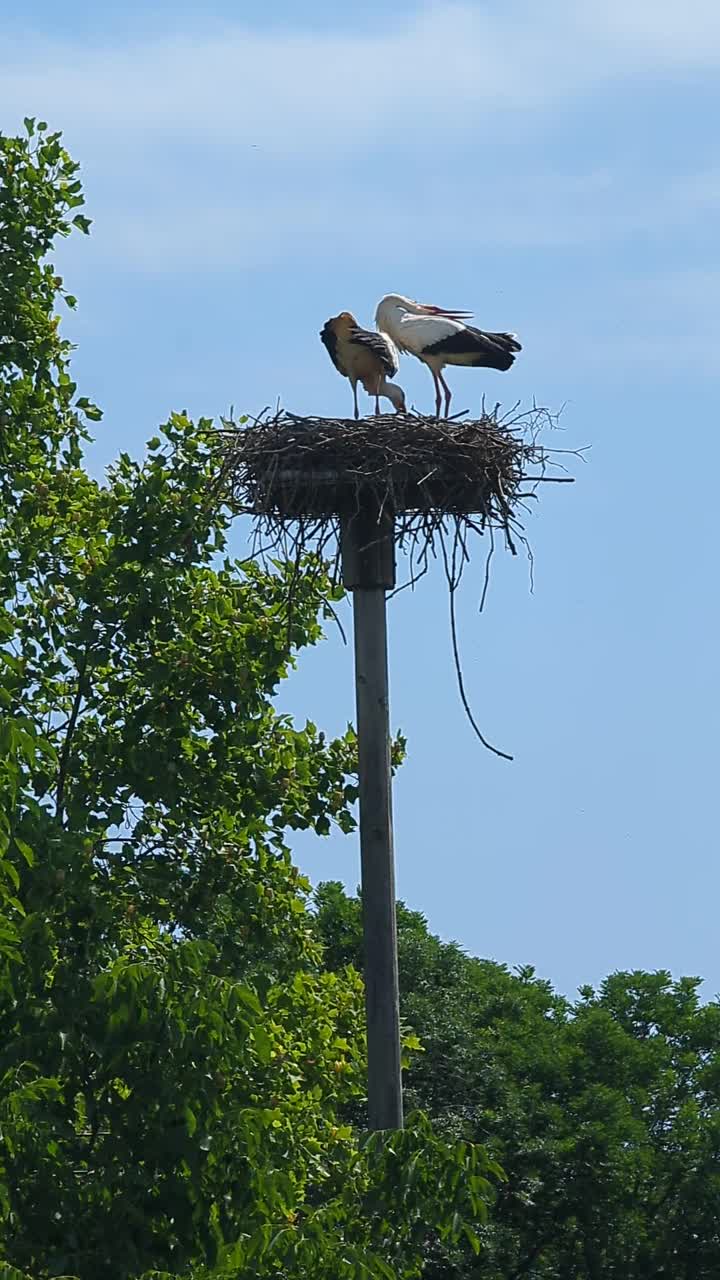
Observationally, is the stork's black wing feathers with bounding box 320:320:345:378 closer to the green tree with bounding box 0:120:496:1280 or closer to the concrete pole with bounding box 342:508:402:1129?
the green tree with bounding box 0:120:496:1280

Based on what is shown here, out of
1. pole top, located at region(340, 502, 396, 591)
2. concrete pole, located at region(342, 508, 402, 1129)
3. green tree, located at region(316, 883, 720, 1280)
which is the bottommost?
concrete pole, located at region(342, 508, 402, 1129)

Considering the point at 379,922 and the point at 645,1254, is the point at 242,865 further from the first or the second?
the point at 645,1254

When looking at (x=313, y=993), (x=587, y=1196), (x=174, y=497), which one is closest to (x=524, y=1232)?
(x=587, y=1196)

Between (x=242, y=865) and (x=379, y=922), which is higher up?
(x=242, y=865)

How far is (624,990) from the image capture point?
3262 cm

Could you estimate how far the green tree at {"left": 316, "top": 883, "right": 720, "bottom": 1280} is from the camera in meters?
29.5

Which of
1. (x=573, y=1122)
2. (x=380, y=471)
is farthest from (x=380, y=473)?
(x=573, y=1122)

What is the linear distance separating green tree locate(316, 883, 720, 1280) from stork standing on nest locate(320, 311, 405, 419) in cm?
1591

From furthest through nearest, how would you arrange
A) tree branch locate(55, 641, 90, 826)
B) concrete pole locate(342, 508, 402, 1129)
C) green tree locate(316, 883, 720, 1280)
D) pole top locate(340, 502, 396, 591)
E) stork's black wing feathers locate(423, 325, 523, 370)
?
green tree locate(316, 883, 720, 1280)
stork's black wing feathers locate(423, 325, 523, 370)
tree branch locate(55, 641, 90, 826)
pole top locate(340, 502, 396, 591)
concrete pole locate(342, 508, 402, 1129)

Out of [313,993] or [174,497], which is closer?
[174,497]

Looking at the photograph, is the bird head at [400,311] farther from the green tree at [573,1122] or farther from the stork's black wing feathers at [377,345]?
the green tree at [573,1122]

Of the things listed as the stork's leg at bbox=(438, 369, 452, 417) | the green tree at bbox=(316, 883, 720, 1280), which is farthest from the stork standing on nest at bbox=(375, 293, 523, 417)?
the green tree at bbox=(316, 883, 720, 1280)

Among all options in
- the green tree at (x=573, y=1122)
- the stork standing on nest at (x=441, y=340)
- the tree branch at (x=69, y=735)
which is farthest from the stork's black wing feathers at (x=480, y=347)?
the green tree at (x=573, y=1122)

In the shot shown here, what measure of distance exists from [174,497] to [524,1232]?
1806 centimetres
